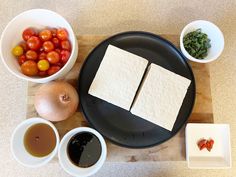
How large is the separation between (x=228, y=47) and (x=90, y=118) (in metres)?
0.76

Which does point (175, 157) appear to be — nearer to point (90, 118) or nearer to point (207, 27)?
point (90, 118)

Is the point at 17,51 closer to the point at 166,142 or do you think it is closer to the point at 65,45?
the point at 65,45

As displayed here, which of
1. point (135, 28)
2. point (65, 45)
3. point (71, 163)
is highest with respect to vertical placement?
point (65, 45)

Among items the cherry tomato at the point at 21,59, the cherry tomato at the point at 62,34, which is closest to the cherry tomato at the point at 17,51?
the cherry tomato at the point at 21,59

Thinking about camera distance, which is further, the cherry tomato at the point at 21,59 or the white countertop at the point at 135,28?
the white countertop at the point at 135,28

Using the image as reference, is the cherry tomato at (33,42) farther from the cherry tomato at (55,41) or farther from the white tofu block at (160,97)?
the white tofu block at (160,97)

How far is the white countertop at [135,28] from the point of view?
1.06 metres

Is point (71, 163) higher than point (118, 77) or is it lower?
lower

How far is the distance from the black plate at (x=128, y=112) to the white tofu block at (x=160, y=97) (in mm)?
25

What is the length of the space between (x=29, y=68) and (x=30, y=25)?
141 mm

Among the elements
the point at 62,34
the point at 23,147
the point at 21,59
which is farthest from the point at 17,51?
the point at 23,147

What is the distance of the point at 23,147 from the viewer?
2.44ft

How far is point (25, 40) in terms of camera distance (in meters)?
0.79

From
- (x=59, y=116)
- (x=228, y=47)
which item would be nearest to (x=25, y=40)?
(x=59, y=116)
